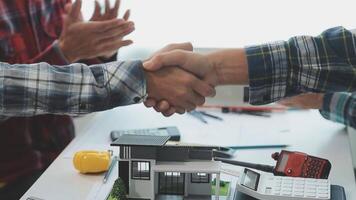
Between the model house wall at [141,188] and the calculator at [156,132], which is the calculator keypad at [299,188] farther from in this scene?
the calculator at [156,132]

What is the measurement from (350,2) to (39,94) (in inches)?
43.1

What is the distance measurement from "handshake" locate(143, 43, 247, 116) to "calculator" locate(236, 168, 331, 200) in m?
0.31

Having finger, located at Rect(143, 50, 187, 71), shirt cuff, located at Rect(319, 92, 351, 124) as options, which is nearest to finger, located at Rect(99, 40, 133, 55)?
finger, located at Rect(143, 50, 187, 71)

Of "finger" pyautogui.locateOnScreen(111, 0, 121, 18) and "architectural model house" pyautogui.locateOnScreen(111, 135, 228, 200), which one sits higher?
"finger" pyautogui.locateOnScreen(111, 0, 121, 18)

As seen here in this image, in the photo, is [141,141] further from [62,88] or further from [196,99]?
[196,99]

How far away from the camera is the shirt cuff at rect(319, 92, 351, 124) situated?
144 cm

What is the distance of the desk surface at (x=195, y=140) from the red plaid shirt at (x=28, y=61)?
188 millimetres

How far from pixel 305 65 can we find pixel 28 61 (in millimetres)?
777

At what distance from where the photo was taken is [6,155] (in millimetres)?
1528

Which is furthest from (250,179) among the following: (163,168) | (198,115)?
(198,115)

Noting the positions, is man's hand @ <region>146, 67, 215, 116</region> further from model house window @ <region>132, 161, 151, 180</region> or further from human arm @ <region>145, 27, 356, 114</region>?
model house window @ <region>132, 161, 151, 180</region>

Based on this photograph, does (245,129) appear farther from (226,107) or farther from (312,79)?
(312,79)

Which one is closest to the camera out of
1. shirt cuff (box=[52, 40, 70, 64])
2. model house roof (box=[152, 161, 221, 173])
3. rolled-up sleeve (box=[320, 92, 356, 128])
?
model house roof (box=[152, 161, 221, 173])

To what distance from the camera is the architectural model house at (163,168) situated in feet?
3.23
